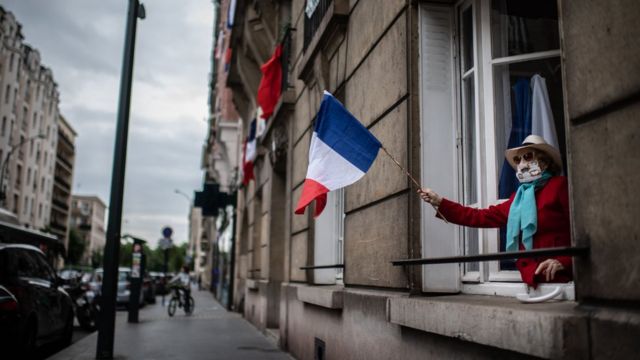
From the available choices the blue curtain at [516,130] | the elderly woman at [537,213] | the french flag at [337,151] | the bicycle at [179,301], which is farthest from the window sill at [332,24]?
the bicycle at [179,301]

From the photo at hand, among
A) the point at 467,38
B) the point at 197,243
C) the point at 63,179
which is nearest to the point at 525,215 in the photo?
the point at 467,38

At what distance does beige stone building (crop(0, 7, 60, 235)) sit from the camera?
178 feet

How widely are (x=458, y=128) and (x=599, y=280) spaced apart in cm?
232

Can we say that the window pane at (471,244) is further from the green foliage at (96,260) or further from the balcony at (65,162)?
the balcony at (65,162)

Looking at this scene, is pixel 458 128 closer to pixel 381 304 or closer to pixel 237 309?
pixel 381 304

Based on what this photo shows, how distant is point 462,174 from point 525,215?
1.23 metres

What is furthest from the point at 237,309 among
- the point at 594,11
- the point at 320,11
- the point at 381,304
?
the point at 594,11

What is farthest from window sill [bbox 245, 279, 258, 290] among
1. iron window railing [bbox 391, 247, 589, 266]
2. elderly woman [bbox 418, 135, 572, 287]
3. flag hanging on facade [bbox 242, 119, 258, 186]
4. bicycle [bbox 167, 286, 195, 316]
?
elderly woman [bbox 418, 135, 572, 287]

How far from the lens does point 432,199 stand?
4035mm

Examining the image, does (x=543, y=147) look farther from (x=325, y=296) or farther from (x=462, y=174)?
(x=325, y=296)

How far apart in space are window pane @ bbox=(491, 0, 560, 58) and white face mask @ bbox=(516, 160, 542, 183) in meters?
0.94

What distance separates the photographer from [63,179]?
3607 inches

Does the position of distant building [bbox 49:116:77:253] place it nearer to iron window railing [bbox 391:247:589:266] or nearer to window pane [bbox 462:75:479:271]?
window pane [bbox 462:75:479:271]

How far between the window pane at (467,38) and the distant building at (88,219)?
12052cm
